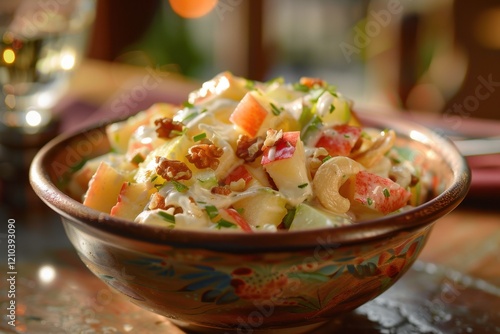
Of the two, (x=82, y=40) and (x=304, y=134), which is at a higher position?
(x=304, y=134)

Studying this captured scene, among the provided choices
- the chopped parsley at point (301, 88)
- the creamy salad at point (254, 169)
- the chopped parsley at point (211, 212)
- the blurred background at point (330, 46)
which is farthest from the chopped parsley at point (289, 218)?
the blurred background at point (330, 46)

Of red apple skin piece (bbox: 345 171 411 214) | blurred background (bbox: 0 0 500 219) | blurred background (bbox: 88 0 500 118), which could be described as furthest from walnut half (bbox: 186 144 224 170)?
blurred background (bbox: 88 0 500 118)

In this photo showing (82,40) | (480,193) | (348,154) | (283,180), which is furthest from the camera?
(82,40)

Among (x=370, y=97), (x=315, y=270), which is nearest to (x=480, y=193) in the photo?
(x=315, y=270)

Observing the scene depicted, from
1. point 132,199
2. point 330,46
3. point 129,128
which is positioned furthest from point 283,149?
point 330,46

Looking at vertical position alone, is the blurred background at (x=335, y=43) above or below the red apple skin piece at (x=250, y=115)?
below

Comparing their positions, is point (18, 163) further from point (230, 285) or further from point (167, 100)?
point (230, 285)

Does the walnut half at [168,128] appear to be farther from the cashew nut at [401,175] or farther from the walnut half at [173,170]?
the cashew nut at [401,175]

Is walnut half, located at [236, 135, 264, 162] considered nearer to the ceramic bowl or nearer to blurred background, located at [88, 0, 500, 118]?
the ceramic bowl
